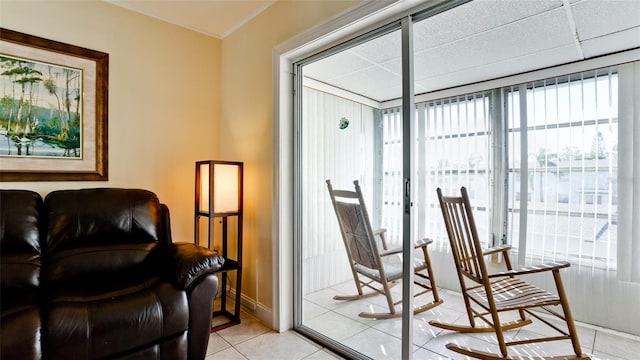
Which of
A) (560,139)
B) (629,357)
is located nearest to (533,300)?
(629,357)

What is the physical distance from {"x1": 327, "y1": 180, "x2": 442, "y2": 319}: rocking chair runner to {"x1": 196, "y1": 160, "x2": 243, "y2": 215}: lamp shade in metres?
0.81

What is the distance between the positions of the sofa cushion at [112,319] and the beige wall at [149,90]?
1151 millimetres

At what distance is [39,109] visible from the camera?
7.13 feet

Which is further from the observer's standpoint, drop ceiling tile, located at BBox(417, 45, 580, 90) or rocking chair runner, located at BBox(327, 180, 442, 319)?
drop ceiling tile, located at BBox(417, 45, 580, 90)

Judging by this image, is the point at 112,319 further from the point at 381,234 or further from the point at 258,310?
the point at 381,234

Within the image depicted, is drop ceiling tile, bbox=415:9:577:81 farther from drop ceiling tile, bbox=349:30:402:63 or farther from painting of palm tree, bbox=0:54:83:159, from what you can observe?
painting of palm tree, bbox=0:54:83:159

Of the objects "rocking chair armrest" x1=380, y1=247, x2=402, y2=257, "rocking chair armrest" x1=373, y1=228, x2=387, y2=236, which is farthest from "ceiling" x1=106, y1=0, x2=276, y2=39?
"rocking chair armrest" x1=380, y1=247, x2=402, y2=257

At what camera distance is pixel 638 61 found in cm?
226

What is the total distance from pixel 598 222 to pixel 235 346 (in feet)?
9.38

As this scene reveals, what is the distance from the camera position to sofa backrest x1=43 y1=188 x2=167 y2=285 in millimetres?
1864

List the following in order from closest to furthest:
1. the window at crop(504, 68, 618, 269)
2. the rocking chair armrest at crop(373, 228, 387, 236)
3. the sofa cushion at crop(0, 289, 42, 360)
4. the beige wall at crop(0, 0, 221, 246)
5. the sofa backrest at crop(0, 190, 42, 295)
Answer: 1. the sofa cushion at crop(0, 289, 42, 360)
2. the sofa backrest at crop(0, 190, 42, 295)
3. the rocking chair armrest at crop(373, 228, 387, 236)
4. the beige wall at crop(0, 0, 221, 246)
5. the window at crop(504, 68, 618, 269)

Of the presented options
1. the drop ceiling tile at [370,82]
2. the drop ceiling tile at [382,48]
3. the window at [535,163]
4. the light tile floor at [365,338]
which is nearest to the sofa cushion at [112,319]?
the light tile floor at [365,338]

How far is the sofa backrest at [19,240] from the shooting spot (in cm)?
168

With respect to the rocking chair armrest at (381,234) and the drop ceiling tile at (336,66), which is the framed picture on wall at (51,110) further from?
the rocking chair armrest at (381,234)
